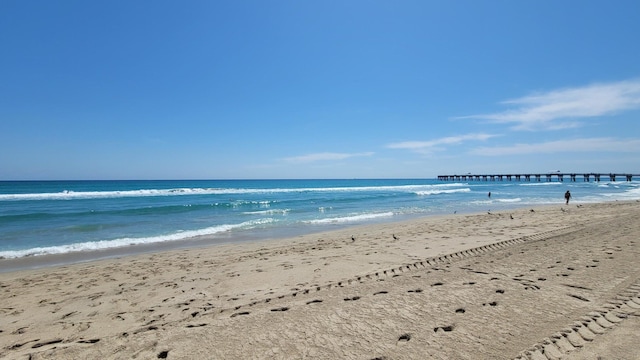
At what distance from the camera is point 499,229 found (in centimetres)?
1229

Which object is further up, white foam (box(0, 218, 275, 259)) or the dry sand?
the dry sand

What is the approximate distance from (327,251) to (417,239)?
136 inches

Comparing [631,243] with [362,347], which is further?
[631,243]

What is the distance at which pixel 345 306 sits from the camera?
4.67 metres

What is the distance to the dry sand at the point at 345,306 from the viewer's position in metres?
3.56

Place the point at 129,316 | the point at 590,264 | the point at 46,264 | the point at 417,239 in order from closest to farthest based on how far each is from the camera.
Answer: the point at 129,316, the point at 590,264, the point at 46,264, the point at 417,239

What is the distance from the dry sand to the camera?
356 cm

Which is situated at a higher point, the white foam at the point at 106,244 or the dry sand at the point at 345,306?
the dry sand at the point at 345,306

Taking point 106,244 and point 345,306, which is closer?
point 345,306

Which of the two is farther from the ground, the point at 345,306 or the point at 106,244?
the point at 345,306

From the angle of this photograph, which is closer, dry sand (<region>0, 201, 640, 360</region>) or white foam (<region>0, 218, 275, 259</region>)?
dry sand (<region>0, 201, 640, 360</region>)

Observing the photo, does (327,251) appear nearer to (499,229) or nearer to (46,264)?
(499,229)

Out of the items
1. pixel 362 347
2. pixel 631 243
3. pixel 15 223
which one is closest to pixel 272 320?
pixel 362 347

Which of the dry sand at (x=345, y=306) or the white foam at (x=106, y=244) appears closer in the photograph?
the dry sand at (x=345, y=306)
